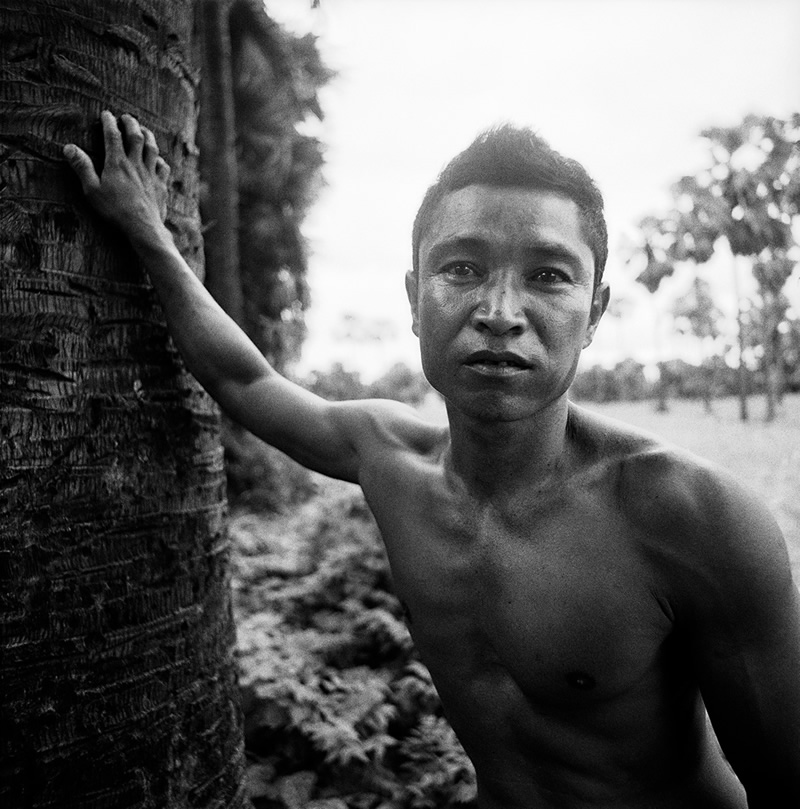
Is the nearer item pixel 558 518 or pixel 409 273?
pixel 558 518

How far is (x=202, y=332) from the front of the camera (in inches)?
70.5

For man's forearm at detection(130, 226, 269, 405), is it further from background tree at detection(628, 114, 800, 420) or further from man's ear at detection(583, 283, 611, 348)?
background tree at detection(628, 114, 800, 420)

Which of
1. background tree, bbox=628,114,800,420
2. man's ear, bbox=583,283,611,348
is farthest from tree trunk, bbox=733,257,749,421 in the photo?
man's ear, bbox=583,283,611,348

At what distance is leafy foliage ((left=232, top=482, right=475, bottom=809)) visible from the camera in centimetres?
280

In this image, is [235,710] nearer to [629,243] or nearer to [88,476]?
[88,476]

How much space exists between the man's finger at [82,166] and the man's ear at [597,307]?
3.61ft

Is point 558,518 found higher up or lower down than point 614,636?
higher up

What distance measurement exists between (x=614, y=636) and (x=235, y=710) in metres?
0.98

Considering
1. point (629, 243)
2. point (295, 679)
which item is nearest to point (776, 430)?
point (629, 243)

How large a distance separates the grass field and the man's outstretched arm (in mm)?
5344

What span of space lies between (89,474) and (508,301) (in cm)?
91

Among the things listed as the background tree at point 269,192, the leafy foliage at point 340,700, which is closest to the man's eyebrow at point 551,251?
the leafy foliage at point 340,700

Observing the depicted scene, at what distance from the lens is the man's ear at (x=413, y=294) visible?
5.90ft

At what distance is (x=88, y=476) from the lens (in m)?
1.53
